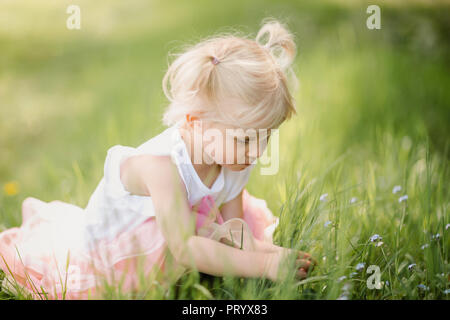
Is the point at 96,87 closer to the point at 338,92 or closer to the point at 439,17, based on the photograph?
the point at 338,92

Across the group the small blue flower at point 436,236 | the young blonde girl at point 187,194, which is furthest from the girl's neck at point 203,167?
the small blue flower at point 436,236

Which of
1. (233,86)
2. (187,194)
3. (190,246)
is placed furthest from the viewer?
(187,194)

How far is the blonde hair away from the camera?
5.16 feet

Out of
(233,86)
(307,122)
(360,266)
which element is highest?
(233,86)

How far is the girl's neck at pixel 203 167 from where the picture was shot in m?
1.70

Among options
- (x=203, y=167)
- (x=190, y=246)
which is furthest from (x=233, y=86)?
(x=190, y=246)

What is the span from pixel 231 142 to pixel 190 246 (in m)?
0.35

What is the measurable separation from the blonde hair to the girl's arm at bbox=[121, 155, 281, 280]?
25cm

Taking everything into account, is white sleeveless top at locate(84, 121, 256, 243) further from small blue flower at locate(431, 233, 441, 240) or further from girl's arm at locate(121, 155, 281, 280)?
small blue flower at locate(431, 233, 441, 240)

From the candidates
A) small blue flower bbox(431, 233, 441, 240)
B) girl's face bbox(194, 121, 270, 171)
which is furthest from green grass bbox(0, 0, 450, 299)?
girl's face bbox(194, 121, 270, 171)

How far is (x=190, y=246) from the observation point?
1478mm

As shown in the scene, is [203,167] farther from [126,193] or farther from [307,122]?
[307,122]
